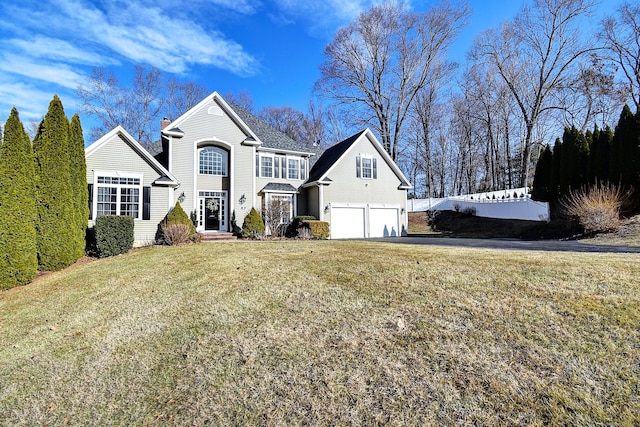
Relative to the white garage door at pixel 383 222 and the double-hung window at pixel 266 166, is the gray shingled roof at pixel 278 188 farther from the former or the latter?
the white garage door at pixel 383 222

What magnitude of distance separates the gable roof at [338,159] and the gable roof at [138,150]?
7.84m

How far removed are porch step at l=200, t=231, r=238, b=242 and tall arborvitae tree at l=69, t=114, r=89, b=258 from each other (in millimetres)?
4676

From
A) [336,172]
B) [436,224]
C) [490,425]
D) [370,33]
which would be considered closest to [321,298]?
[490,425]

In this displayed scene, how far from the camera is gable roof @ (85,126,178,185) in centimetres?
1385

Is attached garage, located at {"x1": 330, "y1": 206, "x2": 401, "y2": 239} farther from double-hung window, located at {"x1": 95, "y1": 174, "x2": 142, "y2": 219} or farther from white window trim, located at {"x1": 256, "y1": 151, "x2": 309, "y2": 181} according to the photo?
double-hung window, located at {"x1": 95, "y1": 174, "x2": 142, "y2": 219}

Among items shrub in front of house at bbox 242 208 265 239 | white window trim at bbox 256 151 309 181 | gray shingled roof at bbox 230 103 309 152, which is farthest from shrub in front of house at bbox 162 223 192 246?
Result: gray shingled roof at bbox 230 103 309 152

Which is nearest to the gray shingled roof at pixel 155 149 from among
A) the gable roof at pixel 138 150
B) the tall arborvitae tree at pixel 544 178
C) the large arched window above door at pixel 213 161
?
the large arched window above door at pixel 213 161

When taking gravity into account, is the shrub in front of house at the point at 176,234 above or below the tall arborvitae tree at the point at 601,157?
below

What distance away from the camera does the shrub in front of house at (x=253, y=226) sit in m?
16.3

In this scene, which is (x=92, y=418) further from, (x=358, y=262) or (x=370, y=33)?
(x=370, y=33)

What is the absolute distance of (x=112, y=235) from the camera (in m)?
11.9

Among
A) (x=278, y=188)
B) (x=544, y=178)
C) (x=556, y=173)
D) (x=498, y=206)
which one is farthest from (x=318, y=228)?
(x=544, y=178)

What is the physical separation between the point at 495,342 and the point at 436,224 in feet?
Result: 80.4

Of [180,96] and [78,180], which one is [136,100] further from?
[78,180]
